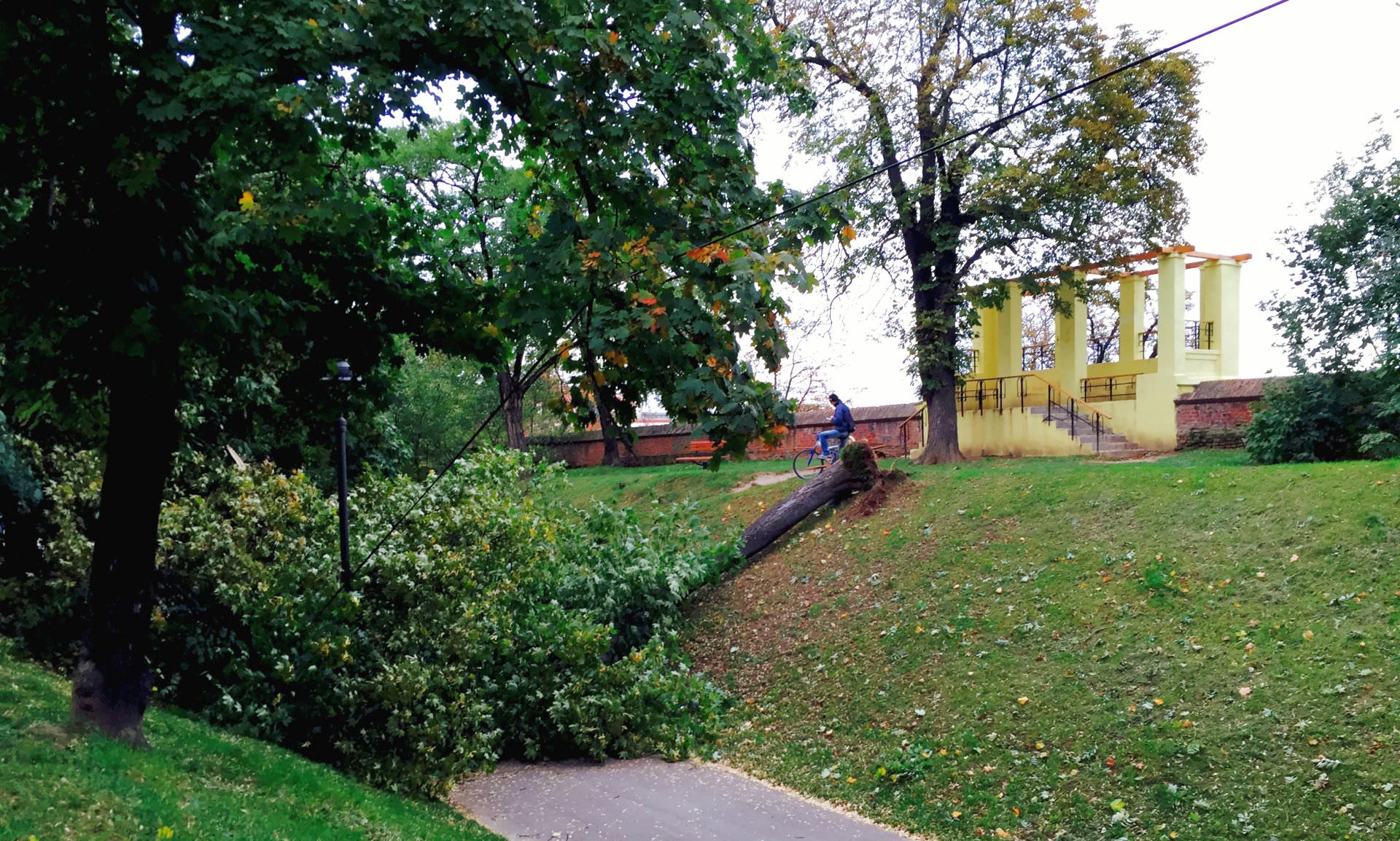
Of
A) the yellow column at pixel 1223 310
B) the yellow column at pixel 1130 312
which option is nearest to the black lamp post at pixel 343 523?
the yellow column at pixel 1130 312

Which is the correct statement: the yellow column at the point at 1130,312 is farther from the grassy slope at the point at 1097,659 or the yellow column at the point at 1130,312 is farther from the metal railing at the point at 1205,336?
the grassy slope at the point at 1097,659

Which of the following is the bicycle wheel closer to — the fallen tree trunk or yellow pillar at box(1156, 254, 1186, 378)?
the fallen tree trunk

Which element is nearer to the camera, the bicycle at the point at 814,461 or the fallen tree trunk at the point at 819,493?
the fallen tree trunk at the point at 819,493

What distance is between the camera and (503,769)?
10070mm

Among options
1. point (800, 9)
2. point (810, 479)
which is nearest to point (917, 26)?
point (800, 9)

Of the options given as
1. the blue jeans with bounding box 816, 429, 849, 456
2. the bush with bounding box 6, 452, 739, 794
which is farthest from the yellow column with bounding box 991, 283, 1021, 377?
the bush with bounding box 6, 452, 739, 794

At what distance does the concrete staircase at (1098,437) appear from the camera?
19.5 meters

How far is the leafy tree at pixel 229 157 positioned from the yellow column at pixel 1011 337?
17.7m

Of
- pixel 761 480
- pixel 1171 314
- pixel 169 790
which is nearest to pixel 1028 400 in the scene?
pixel 1171 314

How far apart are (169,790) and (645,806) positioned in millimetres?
3856

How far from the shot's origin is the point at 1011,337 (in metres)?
23.6

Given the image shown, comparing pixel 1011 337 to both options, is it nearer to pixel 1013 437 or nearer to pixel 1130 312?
pixel 1130 312

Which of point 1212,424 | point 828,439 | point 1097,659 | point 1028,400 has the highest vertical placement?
point 1028,400

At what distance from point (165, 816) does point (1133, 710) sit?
6.76 metres
